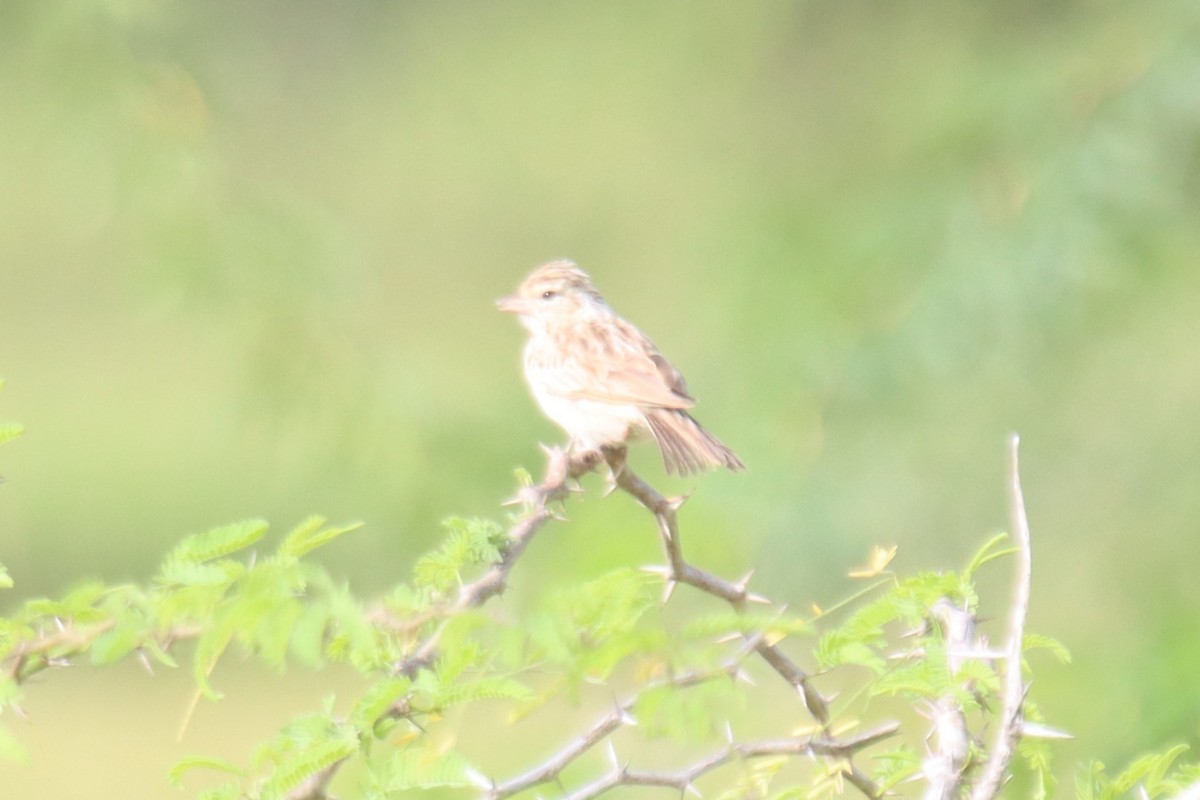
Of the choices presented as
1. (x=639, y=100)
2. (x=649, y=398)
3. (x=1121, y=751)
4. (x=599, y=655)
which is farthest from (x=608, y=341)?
(x=639, y=100)

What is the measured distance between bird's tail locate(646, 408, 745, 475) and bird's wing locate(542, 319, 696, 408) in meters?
0.03

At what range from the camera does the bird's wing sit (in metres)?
3.97

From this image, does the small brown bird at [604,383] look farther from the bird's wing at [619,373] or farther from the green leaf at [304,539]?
the green leaf at [304,539]

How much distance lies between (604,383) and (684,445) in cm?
32

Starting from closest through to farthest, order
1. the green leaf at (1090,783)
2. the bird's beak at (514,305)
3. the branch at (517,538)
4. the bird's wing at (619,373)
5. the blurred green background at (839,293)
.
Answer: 1. the branch at (517,538)
2. the green leaf at (1090,783)
3. the bird's wing at (619,373)
4. the bird's beak at (514,305)
5. the blurred green background at (839,293)

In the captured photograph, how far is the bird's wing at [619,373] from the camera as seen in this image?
13.0ft

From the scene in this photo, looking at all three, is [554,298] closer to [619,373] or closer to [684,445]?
[619,373]

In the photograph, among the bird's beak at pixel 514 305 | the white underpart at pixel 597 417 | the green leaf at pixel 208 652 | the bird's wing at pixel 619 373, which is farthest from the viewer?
the bird's beak at pixel 514 305

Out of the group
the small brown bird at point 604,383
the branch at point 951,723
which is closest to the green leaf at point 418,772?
the branch at point 951,723

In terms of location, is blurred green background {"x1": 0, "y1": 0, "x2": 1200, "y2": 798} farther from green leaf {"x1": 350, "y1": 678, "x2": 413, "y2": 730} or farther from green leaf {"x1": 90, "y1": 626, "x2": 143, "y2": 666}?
green leaf {"x1": 90, "y1": 626, "x2": 143, "y2": 666}

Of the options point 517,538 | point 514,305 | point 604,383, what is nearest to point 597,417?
point 604,383

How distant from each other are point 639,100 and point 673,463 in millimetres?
10226

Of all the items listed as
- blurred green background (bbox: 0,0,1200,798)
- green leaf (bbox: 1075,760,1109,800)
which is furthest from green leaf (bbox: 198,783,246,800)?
blurred green background (bbox: 0,0,1200,798)

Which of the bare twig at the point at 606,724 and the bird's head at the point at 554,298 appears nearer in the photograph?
the bare twig at the point at 606,724
